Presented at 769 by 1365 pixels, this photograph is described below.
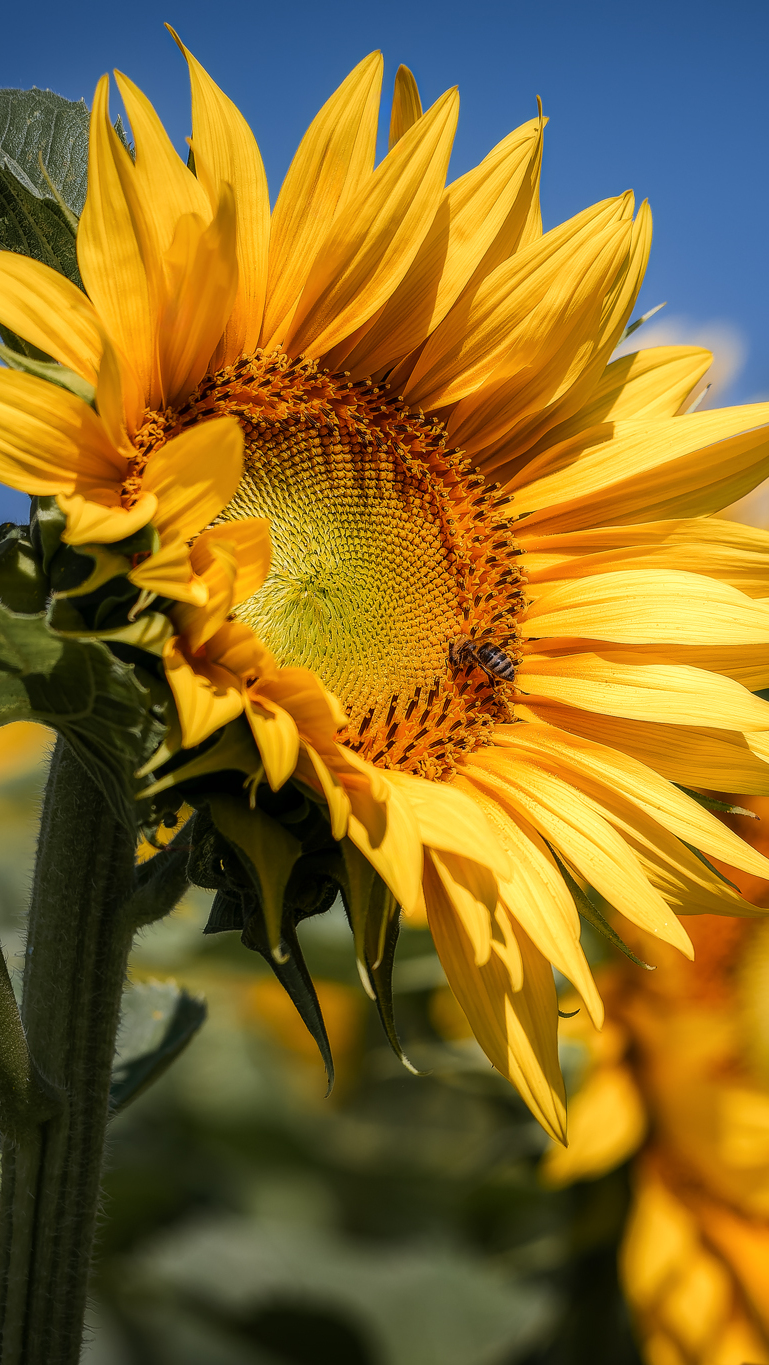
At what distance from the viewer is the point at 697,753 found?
1282 millimetres

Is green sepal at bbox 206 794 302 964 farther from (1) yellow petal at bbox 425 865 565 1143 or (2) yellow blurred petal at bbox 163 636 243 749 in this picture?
(1) yellow petal at bbox 425 865 565 1143

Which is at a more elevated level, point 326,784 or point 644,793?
point 326,784

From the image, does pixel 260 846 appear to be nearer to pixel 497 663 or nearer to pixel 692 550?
pixel 497 663

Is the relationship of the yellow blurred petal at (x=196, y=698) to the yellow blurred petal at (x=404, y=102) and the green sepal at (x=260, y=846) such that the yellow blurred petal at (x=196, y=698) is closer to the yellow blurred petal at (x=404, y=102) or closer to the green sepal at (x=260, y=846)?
the green sepal at (x=260, y=846)

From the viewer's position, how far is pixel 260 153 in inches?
43.2

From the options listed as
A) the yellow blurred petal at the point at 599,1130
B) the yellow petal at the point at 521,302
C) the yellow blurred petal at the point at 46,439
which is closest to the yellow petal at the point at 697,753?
the yellow petal at the point at 521,302

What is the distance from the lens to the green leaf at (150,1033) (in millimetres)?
1469

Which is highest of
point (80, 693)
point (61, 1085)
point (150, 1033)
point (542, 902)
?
point (80, 693)

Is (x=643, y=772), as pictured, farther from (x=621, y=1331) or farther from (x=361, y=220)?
(x=621, y=1331)

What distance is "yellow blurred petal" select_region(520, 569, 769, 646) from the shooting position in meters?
1.27

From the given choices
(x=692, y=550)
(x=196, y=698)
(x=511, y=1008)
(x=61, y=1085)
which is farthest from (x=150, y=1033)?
(x=692, y=550)

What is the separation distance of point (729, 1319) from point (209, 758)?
1550 mm

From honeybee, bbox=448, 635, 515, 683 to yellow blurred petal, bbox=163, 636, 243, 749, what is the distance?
20.5 inches

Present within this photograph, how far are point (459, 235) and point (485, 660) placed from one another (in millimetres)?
514
